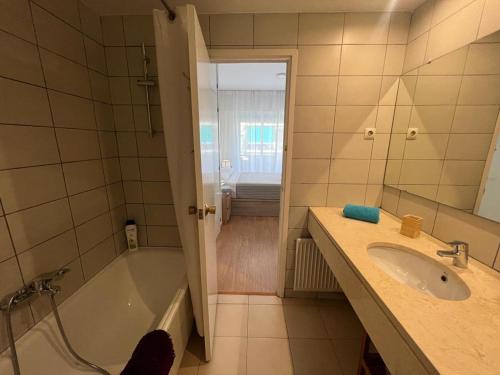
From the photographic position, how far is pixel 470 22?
102 centimetres

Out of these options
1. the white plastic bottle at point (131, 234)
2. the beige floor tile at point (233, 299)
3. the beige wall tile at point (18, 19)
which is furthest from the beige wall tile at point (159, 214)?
the beige wall tile at point (18, 19)

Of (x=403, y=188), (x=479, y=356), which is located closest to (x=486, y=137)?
(x=403, y=188)

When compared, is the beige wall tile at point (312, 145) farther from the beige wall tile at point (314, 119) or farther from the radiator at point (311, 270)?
the radiator at point (311, 270)

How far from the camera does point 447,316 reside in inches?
25.5

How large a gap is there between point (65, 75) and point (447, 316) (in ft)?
6.62

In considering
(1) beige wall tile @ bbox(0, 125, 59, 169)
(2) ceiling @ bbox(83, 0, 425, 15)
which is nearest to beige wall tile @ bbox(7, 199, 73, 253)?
(1) beige wall tile @ bbox(0, 125, 59, 169)

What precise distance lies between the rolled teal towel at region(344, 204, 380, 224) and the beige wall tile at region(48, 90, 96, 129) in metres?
1.80

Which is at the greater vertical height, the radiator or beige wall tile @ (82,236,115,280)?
beige wall tile @ (82,236,115,280)

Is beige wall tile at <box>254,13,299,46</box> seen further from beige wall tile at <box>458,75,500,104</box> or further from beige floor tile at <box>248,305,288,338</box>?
beige floor tile at <box>248,305,288,338</box>

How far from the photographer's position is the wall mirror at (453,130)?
91cm

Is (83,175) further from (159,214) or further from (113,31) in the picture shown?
(113,31)

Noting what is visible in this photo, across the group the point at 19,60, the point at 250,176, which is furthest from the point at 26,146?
the point at 250,176

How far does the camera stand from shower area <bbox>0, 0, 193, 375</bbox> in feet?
3.05

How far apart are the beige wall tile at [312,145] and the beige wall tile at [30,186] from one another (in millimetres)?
1480
